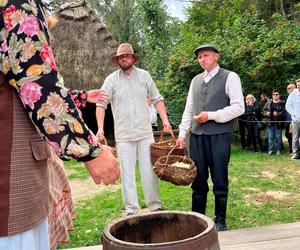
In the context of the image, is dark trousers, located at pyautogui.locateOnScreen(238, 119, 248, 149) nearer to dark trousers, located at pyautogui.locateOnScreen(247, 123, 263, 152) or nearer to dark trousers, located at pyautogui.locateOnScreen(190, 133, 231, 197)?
dark trousers, located at pyautogui.locateOnScreen(247, 123, 263, 152)

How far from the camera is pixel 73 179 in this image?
321 inches

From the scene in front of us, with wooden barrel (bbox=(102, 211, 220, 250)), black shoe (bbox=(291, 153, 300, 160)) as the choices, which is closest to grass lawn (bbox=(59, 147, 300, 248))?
black shoe (bbox=(291, 153, 300, 160))

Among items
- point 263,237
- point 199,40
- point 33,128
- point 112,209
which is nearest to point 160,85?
point 199,40

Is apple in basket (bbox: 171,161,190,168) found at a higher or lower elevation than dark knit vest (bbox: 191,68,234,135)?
lower

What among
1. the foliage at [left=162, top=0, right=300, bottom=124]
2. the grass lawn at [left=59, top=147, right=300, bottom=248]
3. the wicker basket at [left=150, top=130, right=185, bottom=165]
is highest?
the foliage at [left=162, top=0, right=300, bottom=124]

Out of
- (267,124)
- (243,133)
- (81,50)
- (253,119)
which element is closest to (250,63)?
(253,119)

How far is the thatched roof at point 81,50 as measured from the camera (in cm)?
1210

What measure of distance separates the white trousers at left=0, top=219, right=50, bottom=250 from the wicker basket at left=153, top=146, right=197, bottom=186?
2.79 meters

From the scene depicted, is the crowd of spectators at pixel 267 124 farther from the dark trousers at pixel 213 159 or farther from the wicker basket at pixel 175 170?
the dark trousers at pixel 213 159

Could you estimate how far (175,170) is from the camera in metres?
4.37

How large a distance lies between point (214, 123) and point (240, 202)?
194 cm

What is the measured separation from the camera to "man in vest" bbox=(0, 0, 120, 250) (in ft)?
4.41

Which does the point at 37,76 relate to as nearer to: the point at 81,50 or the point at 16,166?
the point at 16,166

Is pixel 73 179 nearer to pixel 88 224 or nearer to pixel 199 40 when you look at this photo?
pixel 88 224
